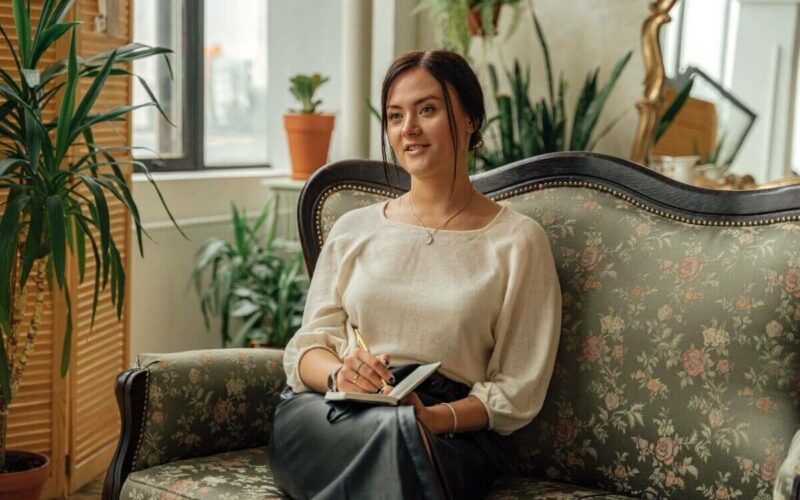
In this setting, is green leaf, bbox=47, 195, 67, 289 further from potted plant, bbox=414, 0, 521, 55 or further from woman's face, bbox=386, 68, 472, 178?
potted plant, bbox=414, 0, 521, 55

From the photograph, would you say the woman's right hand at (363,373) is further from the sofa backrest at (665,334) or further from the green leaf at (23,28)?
the green leaf at (23,28)

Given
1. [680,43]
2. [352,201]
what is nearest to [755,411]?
[352,201]

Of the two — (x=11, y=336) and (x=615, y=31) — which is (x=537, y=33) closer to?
(x=615, y=31)

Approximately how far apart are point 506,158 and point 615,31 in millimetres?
589

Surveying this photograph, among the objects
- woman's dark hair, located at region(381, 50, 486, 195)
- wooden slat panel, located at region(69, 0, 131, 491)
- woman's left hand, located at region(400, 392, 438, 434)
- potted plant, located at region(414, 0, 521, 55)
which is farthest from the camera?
potted plant, located at region(414, 0, 521, 55)

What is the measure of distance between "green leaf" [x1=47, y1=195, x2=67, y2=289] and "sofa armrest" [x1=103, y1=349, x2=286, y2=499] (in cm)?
34

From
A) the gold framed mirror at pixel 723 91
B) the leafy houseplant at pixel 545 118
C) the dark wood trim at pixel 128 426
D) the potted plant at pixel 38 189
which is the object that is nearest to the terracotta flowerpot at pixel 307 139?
the leafy houseplant at pixel 545 118

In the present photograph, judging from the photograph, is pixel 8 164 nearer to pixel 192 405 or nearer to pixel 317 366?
pixel 192 405

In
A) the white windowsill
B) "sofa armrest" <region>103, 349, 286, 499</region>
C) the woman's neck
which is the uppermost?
the woman's neck

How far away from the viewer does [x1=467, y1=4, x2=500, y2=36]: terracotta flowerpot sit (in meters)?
3.75

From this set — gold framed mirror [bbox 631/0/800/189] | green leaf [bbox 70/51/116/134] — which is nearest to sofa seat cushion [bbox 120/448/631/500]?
green leaf [bbox 70/51/116/134]

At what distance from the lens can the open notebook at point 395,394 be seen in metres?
1.75

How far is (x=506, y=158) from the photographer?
3643 millimetres

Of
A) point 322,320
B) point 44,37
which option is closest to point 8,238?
point 44,37
